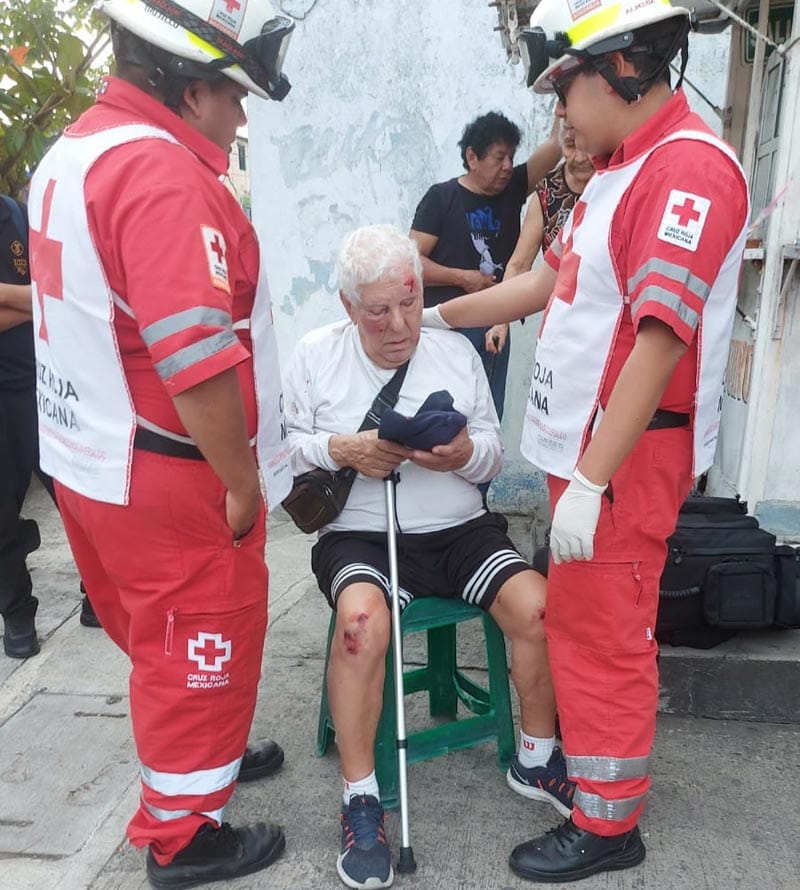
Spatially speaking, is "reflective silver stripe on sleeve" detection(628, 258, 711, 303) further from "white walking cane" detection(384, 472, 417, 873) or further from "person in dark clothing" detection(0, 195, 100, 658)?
"person in dark clothing" detection(0, 195, 100, 658)

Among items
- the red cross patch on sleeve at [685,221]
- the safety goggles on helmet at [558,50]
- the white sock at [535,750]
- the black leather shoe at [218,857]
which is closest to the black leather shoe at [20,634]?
the black leather shoe at [218,857]

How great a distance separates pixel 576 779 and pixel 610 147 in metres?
1.54

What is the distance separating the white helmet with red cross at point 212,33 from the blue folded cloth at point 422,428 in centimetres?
91

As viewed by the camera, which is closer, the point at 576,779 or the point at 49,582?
the point at 576,779

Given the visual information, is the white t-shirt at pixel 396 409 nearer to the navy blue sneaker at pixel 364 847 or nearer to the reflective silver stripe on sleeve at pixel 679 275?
the navy blue sneaker at pixel 364 847

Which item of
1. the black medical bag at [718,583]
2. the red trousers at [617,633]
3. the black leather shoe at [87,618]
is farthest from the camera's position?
the black leather shoe at [87,618]

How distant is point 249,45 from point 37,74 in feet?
16.4

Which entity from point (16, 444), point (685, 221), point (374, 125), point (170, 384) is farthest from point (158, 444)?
point (374, 125)

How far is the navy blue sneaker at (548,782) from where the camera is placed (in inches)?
93.7

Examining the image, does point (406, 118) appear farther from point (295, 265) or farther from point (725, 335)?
point (725, 335)

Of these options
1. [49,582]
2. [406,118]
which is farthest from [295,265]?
[49,582]

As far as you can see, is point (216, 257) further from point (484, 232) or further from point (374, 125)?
point (374, 125)

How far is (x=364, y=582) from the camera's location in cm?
235

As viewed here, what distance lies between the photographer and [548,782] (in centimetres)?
243
